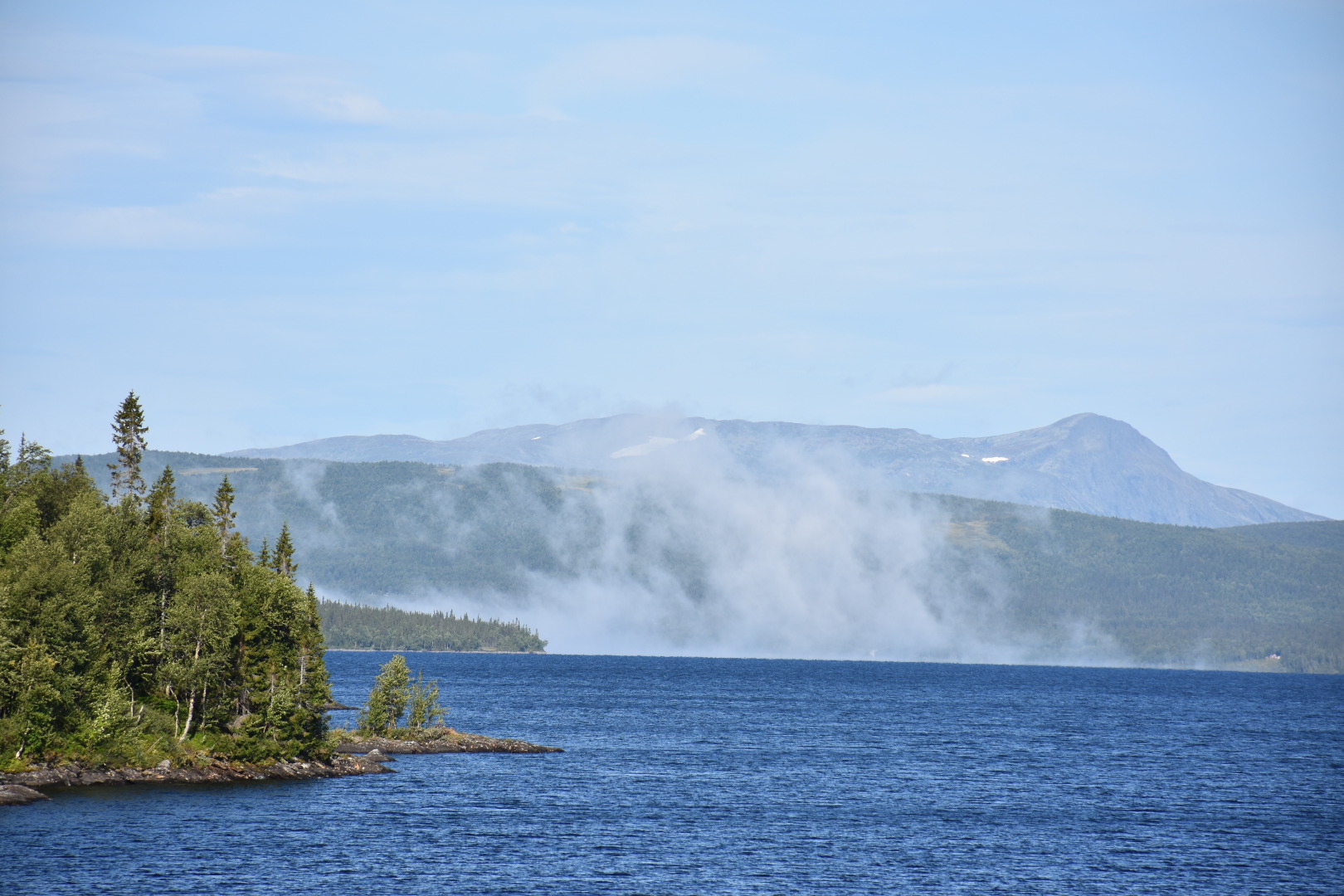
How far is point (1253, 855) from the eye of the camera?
9038cm

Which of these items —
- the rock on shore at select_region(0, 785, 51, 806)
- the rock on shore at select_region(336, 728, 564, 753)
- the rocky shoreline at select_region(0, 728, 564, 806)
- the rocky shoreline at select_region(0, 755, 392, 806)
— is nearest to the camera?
the rock on shore at select_region(0, 785, 51, 806)

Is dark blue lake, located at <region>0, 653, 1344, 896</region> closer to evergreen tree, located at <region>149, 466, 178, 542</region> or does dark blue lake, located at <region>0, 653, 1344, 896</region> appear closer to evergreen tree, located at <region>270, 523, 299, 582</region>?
evergreen tree, located at <region>270, 523, 299, 582</region>

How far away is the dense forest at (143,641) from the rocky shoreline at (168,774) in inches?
41.0

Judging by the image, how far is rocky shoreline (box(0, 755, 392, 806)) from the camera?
91.2 m

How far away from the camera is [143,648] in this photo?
104 m

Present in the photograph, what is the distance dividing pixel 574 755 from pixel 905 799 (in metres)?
41.3

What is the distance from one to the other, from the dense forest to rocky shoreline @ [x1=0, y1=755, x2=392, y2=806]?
1042 millimetres

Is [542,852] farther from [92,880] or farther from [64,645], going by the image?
[64,645]

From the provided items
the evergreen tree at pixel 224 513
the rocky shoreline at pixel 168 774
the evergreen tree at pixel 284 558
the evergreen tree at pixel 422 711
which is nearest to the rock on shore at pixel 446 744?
the evergreen tree at pixel 422 711

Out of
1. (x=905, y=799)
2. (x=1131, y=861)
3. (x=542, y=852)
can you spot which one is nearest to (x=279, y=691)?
(x=542, y=852)

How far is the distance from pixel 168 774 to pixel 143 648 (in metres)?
11.2

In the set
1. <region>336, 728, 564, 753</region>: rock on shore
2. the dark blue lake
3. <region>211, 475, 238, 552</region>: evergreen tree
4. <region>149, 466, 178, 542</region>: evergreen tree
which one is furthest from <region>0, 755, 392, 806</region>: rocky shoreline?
<region>211, 475, 238, 552</region>: evergreen tree

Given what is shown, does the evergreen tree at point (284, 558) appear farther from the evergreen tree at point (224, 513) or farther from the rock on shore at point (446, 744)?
the rock on shore at point (446, 744)

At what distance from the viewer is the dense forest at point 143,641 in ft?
→ 312
